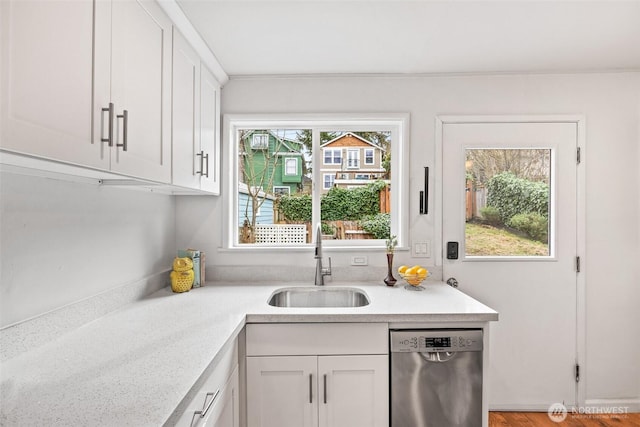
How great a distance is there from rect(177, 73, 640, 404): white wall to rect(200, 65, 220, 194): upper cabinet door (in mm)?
184

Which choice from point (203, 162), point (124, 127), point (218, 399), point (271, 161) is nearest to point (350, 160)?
point (271, 161)

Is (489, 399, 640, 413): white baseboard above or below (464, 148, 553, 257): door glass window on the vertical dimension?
below

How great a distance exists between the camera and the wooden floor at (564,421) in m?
2.15

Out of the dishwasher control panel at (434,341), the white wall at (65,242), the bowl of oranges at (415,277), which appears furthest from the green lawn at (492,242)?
the white wall at (65,242)

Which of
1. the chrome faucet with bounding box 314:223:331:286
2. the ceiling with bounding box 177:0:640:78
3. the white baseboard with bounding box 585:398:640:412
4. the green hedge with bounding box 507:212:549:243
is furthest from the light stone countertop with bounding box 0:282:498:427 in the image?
the ceiling with bounding box 177:0:640:78

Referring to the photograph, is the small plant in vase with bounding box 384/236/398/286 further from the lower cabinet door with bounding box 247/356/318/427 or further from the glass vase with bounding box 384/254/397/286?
the lower cabinet door with bounding box 247/356/318/427

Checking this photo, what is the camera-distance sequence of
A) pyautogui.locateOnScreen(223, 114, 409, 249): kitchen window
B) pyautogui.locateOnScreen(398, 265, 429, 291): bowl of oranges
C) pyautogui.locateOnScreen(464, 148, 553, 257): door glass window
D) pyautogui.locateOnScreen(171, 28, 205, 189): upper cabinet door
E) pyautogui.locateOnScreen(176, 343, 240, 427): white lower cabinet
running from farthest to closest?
pyautogui.locateOnScreen(223, 114, 409, 249): kitchen window → pyautogui.locateOnScreen(464, 148, 553, 257): door glass window → pyautogui.locateOnScreen(398, 265, 429, 291): bowl of oranges → pyautogui.locateOnScreen(171, 28, 205, 189): upper cabinet door → pyautogui.locateOnScreen(176, 343, 240, 427): white lower cabinet

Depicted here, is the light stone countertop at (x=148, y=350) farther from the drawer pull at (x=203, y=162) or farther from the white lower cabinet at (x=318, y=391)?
the drawer pull at (x=203, y=162)

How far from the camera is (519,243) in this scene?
2.35 meters

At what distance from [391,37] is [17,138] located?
167cm

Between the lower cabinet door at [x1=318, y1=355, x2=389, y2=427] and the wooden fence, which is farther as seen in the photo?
the wooden fence

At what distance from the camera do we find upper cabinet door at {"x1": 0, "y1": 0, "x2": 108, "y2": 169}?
76 cm

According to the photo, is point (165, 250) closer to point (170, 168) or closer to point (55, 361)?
point (170, 168)

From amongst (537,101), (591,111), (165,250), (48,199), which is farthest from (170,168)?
(591,111)
